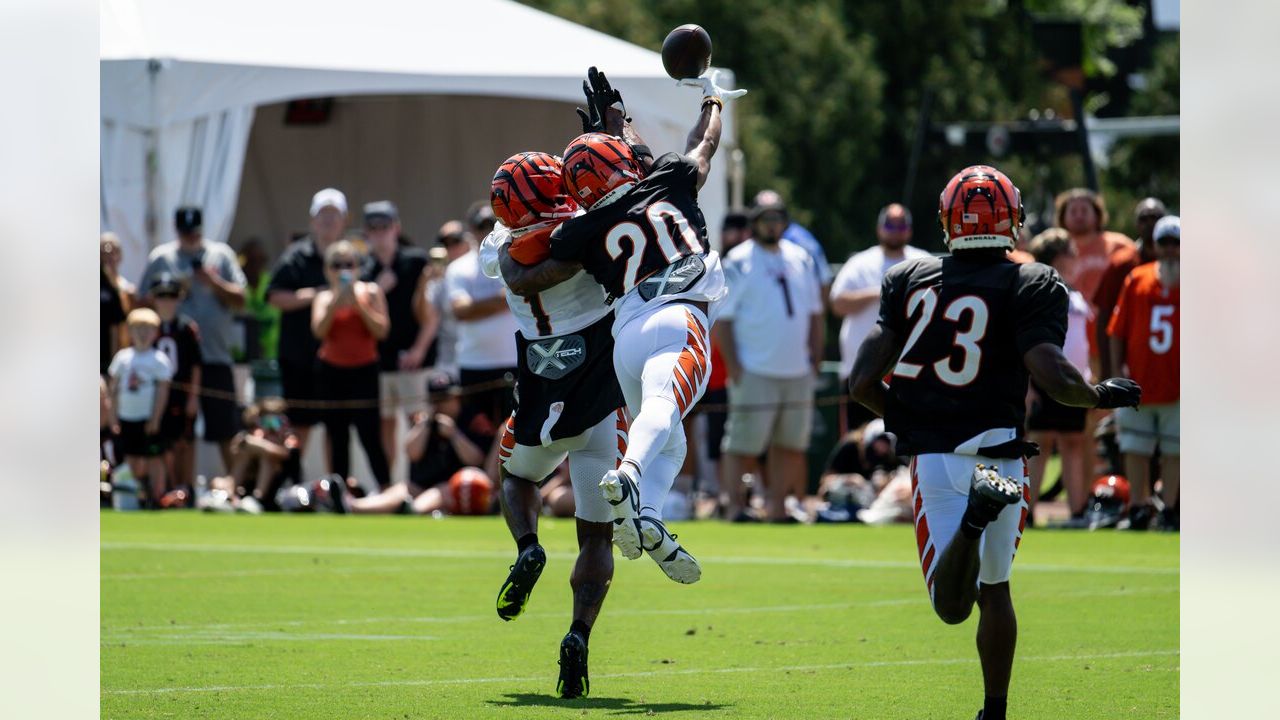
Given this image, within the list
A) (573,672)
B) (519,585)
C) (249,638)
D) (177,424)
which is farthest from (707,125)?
(177,424)

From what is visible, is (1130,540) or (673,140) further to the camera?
(673,140)

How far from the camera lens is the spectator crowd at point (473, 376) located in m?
14.6

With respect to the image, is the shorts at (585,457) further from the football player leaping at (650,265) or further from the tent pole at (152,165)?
the tent pole at (152,165)

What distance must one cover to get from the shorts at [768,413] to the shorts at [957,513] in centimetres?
945

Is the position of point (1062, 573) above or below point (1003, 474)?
below

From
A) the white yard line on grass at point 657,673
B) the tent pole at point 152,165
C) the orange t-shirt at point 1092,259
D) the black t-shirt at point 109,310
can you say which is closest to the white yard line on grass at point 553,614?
the white yard line on grass at point 657,673

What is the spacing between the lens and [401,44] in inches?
717

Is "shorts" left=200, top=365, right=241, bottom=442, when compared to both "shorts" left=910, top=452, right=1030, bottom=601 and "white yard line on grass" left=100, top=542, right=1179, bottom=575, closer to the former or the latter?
"white yard line on grass" left=100, top=542, right=1179, bottom=575

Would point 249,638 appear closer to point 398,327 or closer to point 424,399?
point 424,399
